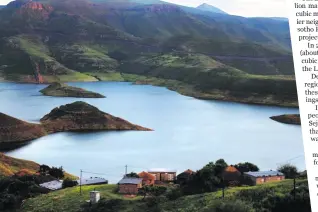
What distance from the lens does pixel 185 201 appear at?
21953mm

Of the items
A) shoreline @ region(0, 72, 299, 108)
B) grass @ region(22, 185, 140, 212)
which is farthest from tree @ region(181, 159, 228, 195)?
shoreline @ region(0, 72, 299, 108)

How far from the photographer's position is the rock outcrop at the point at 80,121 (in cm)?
6329

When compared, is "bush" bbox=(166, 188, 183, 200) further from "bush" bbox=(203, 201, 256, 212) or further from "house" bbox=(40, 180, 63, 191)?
"house" bbox=(40, 180, 63, 191)

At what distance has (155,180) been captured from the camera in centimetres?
3027

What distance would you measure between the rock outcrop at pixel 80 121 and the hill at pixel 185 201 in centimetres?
3661

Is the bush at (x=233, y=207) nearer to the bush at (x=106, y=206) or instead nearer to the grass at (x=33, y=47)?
the bush at (x=106, y=206)

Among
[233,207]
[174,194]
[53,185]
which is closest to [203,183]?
[174,194]

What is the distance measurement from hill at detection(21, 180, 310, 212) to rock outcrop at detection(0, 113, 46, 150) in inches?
1218

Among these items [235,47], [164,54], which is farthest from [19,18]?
[235,47]

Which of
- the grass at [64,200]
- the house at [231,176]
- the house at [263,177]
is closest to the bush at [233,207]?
the grass at [64,200]

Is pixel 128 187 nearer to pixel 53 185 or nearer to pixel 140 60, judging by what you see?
pixel 53 185

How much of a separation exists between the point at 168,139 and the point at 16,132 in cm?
1824

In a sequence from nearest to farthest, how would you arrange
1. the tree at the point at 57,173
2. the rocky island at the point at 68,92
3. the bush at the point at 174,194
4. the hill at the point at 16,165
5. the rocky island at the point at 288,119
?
the bush at the point at 174,194, the tree at the point at 57,173, the hill at the point at 16,165, the rocky island at the point at 288,119, the rocky island at the point at 68,92

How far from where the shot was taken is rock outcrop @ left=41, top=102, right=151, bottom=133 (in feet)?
208
